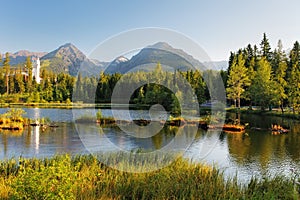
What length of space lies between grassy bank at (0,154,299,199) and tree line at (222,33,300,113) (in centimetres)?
3300

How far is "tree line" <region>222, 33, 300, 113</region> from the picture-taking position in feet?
131

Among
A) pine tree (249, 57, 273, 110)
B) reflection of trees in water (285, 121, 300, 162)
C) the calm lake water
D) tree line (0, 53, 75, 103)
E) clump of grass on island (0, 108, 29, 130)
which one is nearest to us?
the calm lake water

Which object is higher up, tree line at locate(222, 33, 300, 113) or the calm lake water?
tree line at locate(222, 33, 300, 113)

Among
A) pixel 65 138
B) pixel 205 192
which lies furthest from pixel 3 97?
pixel 205 192

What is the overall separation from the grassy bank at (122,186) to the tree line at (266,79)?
33001 mm

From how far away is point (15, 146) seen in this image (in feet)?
54.7

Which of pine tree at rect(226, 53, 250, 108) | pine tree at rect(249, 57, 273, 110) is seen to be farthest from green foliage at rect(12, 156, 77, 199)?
pine tree at rect(226, 53, 250, 108)

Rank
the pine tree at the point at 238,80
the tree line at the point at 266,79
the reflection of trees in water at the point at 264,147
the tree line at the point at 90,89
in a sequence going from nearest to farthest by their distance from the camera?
1. the reflection of trees in water at the point at 264,147
2. the tree line at the point at 266,79
3. the pine tree at the point at 238,80
4. the tree line at the point at 90,89

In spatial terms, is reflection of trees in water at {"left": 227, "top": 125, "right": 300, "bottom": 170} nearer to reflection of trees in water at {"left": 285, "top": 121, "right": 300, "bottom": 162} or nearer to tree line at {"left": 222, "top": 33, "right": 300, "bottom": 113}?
reflection of trees in water at {"left": 285, "top": 121, "right": 300, "bottom": 162}

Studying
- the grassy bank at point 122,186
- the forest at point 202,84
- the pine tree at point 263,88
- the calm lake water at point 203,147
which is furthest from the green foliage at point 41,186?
the pine tree at point 263,88

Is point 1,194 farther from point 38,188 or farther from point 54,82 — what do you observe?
point 54,82

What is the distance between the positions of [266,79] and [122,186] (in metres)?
41.7

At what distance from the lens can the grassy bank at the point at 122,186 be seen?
15.8ft

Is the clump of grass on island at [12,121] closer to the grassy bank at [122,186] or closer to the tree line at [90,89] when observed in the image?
the grassy bank at [122,186]
